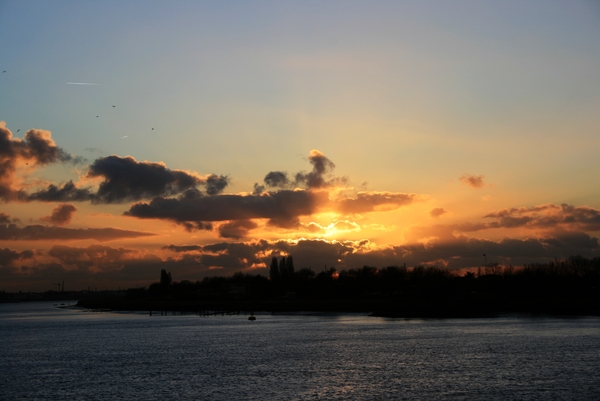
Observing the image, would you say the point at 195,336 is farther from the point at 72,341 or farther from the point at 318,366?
the point at 318,366

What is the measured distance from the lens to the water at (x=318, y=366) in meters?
48.8

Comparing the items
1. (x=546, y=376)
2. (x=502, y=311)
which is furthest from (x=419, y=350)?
(x=502, y=311)

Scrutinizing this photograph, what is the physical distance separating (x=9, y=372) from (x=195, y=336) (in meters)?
44.5

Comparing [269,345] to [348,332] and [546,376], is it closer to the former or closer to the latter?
[348,332]

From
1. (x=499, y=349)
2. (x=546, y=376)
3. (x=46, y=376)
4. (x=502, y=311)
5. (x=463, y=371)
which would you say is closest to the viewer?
(x=546, y=376)

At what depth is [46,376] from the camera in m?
61.9

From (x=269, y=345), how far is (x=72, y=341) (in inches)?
1492

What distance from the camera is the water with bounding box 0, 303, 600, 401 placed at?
48844mm

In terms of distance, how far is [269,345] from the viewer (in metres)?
87.6

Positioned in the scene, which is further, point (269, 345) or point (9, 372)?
point (269, 345)

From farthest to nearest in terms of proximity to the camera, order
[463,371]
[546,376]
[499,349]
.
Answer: [499,349] < [463,371] < [546,376]

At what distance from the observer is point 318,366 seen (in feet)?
210

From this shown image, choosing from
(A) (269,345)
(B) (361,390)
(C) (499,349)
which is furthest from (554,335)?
(B) (361,390)

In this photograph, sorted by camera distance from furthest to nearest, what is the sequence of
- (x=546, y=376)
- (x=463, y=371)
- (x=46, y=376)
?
1. (x=46, y=376)
2. (x=463, y=371)
3. (x=546, y=376)
